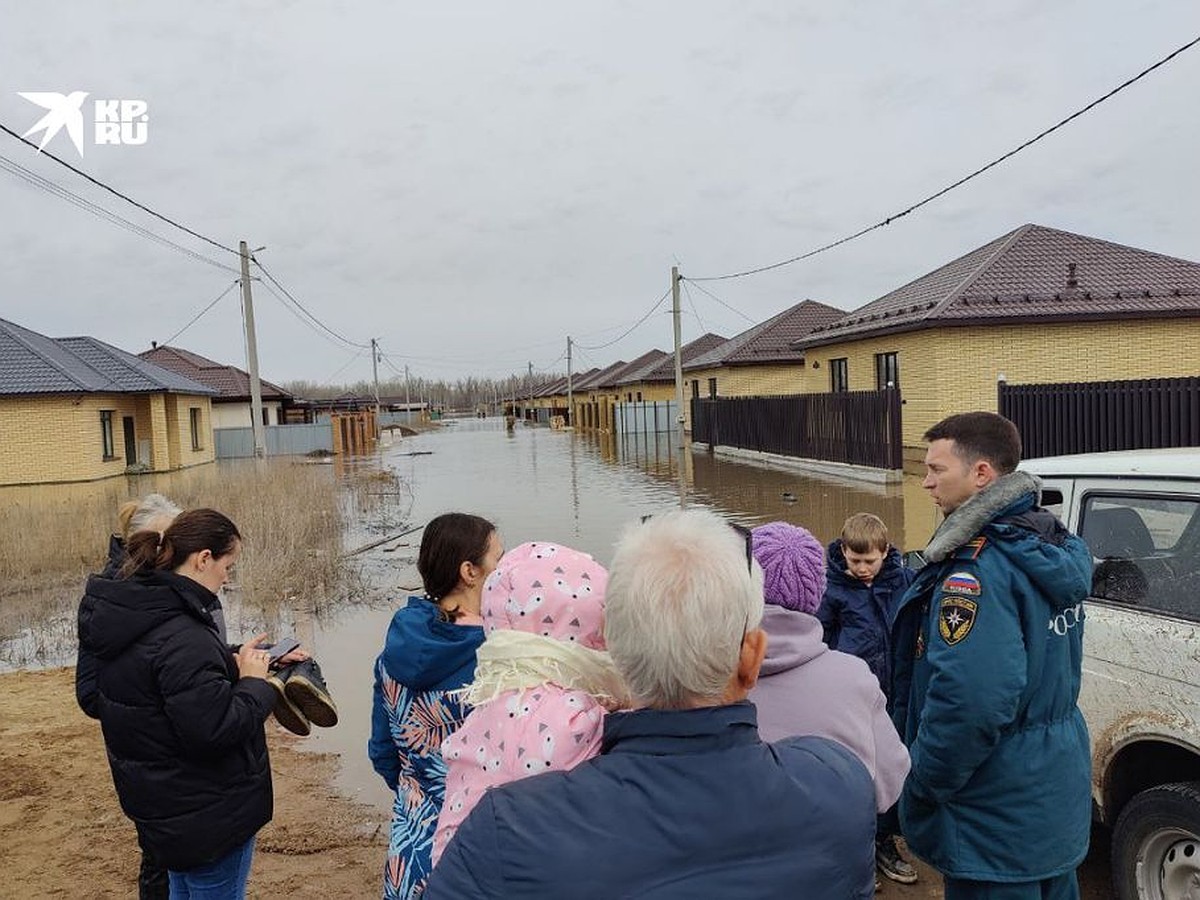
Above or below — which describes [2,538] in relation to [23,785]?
above

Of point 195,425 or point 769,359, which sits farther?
point 769,359

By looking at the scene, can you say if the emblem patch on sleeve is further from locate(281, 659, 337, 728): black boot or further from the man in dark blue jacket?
locate(281, 659, 337, 728): black boot

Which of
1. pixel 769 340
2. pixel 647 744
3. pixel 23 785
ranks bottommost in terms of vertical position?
pixel 23 785

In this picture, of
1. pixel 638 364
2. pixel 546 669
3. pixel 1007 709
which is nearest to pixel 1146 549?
pixel 1007 709

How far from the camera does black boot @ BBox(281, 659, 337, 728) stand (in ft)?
9.53

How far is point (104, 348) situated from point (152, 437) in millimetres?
3661

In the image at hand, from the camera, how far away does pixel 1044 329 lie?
18.1m

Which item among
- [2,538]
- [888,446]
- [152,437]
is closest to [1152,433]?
[888,446]

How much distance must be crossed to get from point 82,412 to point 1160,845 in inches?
1035

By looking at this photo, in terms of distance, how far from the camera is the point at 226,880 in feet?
9.00

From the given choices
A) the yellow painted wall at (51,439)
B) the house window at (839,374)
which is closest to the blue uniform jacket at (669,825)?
the house window at (839,374)

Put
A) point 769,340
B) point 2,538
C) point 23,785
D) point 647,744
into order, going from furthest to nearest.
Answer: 1. point 769,340
2. point 2,538
3. point 23,785
4. point 647,744

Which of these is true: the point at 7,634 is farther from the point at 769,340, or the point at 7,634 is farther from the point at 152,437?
the point at 769,340

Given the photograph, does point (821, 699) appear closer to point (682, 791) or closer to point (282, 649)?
point (682, 791)
